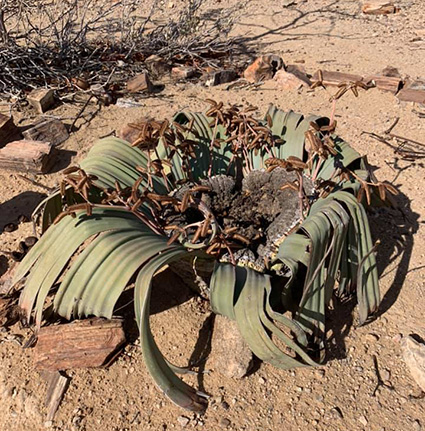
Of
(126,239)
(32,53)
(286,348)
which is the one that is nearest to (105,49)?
(32,53)

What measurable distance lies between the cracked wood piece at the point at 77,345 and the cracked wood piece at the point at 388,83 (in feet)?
6.98

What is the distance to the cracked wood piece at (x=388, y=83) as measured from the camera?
2637 millimetres

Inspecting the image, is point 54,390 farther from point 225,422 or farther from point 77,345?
Result: point 225,422

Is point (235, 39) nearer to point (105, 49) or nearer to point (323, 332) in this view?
point (105, 49)

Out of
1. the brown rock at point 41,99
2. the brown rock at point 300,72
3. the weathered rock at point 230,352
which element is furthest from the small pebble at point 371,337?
Answer: the brown rock at point 41,99

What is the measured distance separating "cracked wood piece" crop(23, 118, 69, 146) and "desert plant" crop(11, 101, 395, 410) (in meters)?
0.88

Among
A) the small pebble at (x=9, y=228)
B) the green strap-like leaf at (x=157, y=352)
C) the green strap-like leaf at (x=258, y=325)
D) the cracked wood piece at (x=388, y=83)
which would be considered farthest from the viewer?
the cracked wood piece at (x=388, y=83)

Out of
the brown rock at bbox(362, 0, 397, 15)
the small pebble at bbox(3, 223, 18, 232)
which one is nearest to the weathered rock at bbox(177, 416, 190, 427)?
the small pebble at bbox(3, 223, 18, 232)

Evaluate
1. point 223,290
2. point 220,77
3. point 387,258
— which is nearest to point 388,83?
point 220,77

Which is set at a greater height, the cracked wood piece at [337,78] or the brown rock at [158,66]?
the brown rock at [158,66]

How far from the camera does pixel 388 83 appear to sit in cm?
265

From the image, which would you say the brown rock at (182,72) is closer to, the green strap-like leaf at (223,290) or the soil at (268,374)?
the soil at (268,374)

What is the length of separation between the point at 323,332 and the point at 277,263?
0.77ft

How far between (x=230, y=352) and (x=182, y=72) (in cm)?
227
